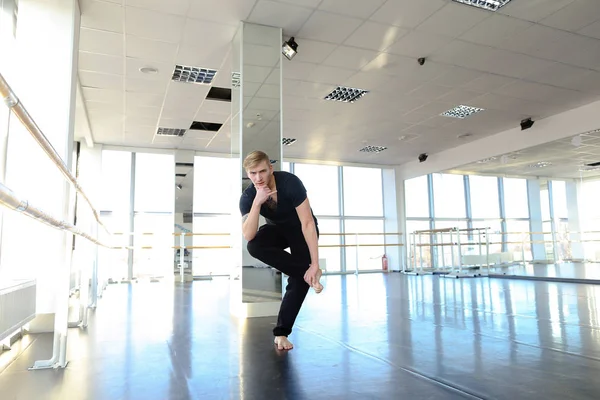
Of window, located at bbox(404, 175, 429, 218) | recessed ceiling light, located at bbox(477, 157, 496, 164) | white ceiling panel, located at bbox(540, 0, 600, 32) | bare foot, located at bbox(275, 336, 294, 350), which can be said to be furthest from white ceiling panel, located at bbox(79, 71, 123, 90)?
window, located at bbox(404, 175, 429, 218)

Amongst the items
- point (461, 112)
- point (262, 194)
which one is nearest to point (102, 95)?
point (262, 194)

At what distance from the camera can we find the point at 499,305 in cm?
406

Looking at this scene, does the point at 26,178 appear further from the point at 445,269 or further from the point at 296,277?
the point at 445,269

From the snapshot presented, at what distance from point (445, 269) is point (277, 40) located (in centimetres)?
814

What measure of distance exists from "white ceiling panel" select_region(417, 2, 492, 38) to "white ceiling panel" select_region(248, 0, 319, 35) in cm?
141

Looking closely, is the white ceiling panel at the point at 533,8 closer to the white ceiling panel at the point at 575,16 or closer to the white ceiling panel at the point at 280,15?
the white ceiling panel at the point at 575,16

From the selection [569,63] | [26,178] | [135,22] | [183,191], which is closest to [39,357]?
[26,178]

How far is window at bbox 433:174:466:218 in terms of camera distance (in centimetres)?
1141

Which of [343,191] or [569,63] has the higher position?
[569,63]

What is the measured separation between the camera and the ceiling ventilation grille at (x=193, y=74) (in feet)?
19.5

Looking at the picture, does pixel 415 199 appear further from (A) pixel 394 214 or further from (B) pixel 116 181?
(B) pixel 116 181

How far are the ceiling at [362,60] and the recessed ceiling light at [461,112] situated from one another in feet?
0.54

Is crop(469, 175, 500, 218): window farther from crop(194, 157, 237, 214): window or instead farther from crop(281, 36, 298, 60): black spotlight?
crop(281, 36, 298, 60): black spotlight

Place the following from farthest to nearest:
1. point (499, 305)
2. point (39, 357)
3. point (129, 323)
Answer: point (499, 305)
point (129, 323)
point (39, 357)
